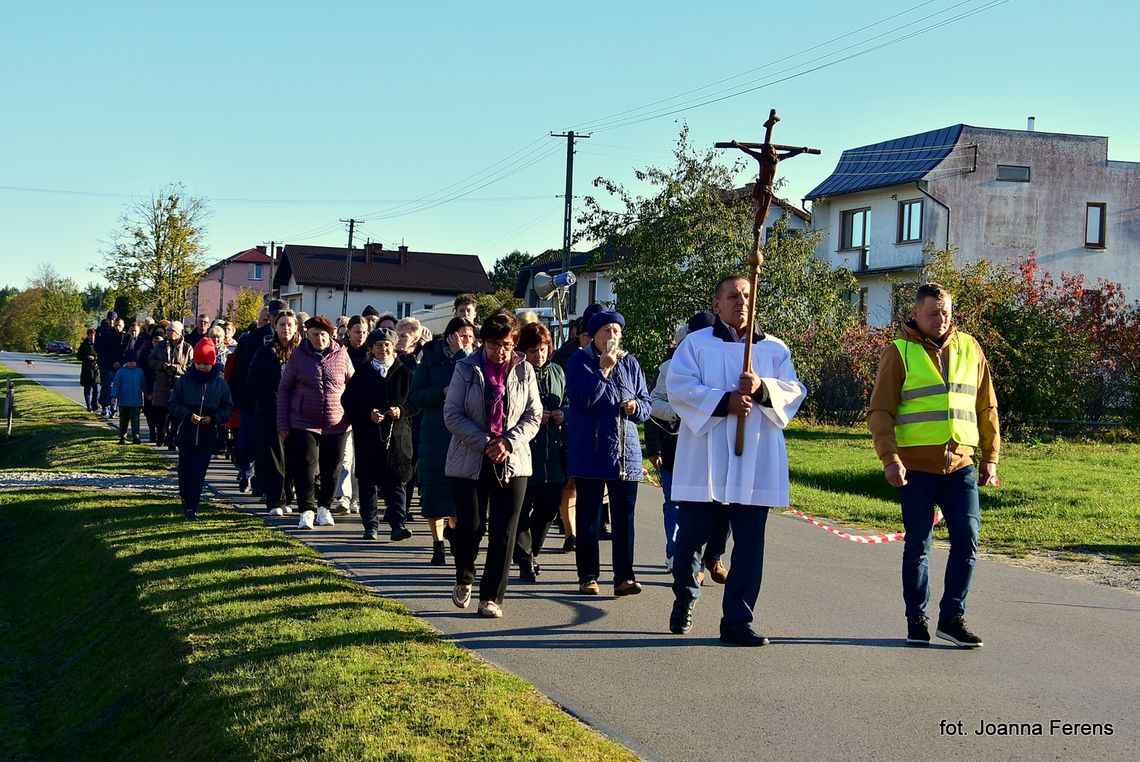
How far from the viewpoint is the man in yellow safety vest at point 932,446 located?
746cm

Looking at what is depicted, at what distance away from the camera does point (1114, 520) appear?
13.7 m

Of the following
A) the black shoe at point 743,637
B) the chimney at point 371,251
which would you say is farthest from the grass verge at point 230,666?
the chimney at point 371,251

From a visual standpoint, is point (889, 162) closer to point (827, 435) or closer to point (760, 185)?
point (827, 435)

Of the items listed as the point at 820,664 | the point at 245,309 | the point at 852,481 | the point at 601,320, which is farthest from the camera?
the point at 245,309

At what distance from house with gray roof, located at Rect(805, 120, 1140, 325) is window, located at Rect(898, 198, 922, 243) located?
0.11 feet

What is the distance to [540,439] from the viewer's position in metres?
9.29

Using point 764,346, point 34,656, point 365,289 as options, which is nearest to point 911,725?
point 764,346

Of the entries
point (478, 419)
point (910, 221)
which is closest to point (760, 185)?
point (478, 419)

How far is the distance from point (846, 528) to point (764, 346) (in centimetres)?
675

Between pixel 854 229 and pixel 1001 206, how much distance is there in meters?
5.14

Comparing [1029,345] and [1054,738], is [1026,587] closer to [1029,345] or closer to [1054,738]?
[1054,738]

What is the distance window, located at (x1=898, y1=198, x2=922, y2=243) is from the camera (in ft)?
141

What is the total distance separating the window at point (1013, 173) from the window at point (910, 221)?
10.2 ft

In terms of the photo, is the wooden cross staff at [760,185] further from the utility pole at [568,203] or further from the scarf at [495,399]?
the utility pole at [568,203]
